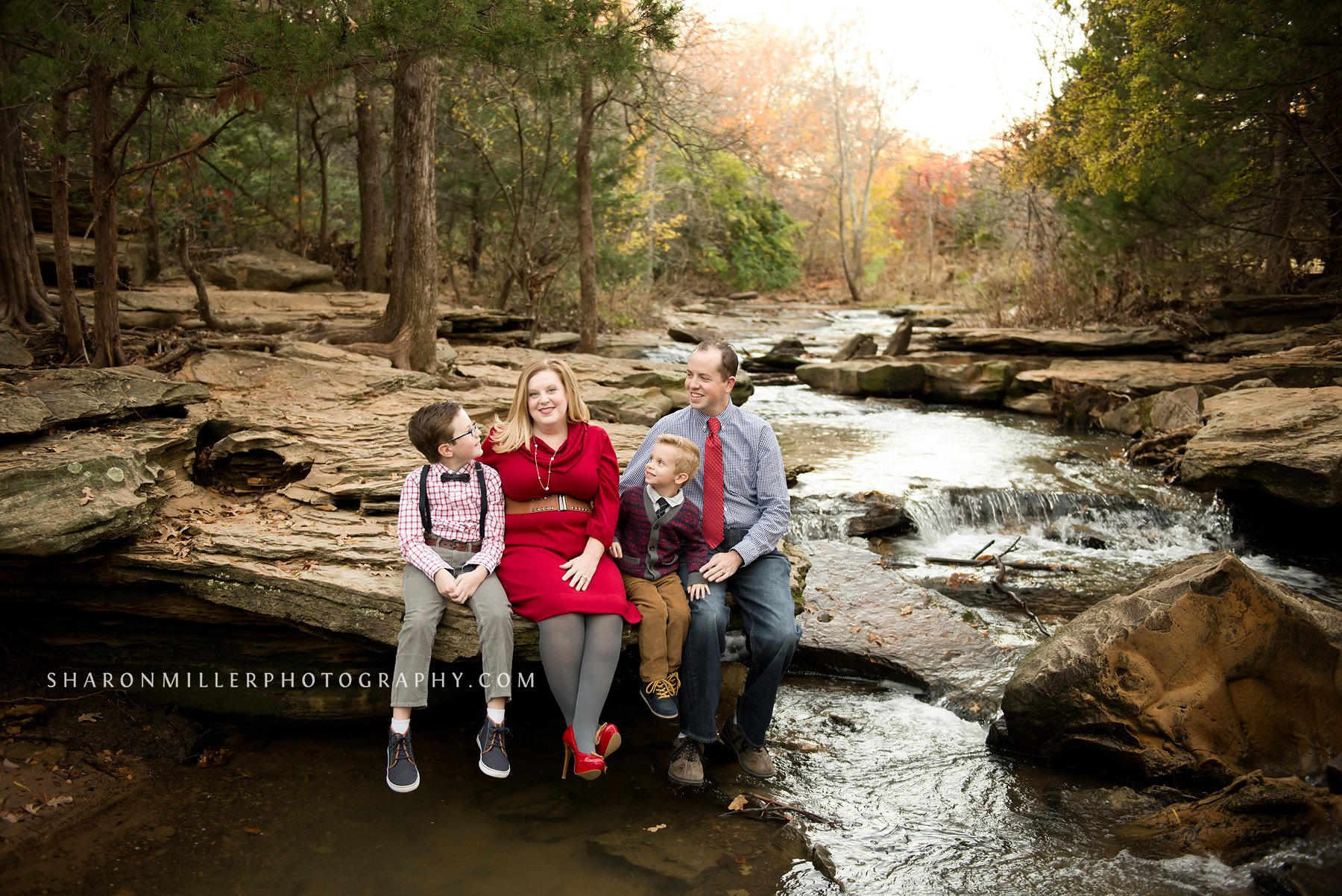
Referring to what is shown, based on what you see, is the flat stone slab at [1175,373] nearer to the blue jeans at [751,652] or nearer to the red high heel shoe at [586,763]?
the blue jeans at [751,652]

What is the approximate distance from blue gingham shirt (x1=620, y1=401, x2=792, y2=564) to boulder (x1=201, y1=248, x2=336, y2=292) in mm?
11999

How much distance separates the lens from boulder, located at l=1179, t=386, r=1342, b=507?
236 inches

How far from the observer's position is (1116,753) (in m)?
3.48

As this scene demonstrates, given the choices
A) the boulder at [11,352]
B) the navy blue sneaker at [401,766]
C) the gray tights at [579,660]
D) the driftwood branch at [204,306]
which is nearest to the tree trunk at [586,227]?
the driftwood branch at [204,306]

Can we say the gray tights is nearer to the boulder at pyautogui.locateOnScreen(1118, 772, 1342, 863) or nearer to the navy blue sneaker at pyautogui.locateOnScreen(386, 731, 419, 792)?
the navy blue sneaker at pyautogui.locateOnScreen(386, 731, 419, 792)

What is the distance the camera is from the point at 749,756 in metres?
3.58

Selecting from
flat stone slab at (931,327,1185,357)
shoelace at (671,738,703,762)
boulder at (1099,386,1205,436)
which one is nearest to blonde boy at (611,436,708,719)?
shoelace at (671,738,703,762)

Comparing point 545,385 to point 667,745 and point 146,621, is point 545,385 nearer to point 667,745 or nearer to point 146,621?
point 667,745

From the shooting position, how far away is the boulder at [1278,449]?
599 cm

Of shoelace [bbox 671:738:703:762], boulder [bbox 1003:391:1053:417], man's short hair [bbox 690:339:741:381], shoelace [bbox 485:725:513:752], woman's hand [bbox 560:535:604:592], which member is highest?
man's short hair [bbox 690:339:741:381]

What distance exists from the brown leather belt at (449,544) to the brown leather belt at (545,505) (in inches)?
8.8

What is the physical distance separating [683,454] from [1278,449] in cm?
532

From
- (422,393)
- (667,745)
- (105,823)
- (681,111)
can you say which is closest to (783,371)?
(681,111)

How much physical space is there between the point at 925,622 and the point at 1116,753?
1.57 m
